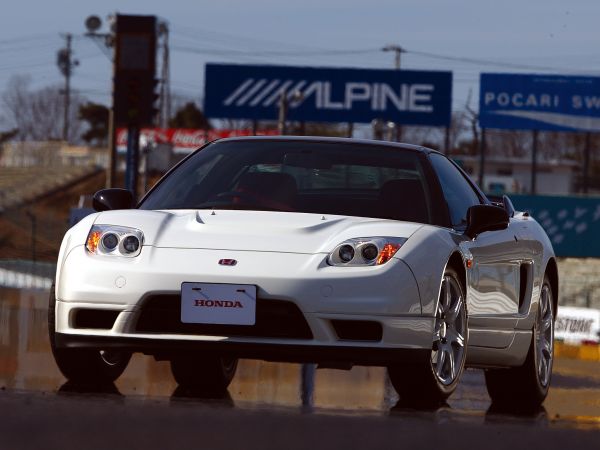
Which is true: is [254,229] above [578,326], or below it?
above

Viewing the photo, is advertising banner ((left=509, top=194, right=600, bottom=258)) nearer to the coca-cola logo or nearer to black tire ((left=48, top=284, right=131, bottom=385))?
the coca-cola logo

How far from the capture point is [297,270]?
7332mm

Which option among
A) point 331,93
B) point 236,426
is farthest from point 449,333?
point 331,93

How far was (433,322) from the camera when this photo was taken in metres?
7.57

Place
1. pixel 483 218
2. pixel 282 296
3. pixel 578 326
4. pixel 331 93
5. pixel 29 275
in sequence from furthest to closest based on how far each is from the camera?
pixel 331 93 < pixel 29 275 < pixel 578 326 < pixel 483 218 < pixel 282 296

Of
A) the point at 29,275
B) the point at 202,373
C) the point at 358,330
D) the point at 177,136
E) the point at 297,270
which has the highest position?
the point at 297,270

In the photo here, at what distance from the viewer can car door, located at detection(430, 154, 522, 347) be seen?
27.6 feet

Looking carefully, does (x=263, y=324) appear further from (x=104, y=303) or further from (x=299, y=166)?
(x=299, y=166)

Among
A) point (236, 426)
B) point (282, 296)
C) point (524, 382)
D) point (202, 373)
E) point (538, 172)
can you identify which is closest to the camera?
point (236, 426)

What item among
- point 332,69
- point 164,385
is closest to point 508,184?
point 332,69

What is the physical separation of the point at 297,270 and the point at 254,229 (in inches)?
15.7

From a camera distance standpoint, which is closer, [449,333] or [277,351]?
[277,351]

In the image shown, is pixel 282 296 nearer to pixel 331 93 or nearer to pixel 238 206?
pixel 238 206

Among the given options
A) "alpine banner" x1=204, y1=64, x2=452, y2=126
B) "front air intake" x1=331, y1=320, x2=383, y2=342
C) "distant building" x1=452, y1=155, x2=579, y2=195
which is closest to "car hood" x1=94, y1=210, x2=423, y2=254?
"front air intake" x1=331, y1=320, x2=383, y2=342
